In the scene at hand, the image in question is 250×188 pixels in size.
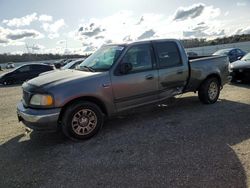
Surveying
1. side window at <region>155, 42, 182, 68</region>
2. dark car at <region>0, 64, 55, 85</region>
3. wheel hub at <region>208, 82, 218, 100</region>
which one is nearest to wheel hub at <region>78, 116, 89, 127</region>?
side window at <region>155, 42, 182, 68</region>

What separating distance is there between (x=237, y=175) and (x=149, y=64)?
3127 mm

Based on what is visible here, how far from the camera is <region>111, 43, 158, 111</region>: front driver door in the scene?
221 inches

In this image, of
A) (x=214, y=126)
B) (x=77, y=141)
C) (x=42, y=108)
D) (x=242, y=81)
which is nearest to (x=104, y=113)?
(x=77, y=141)

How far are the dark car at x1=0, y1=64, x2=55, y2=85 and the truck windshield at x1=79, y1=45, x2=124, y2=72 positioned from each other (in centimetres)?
1368

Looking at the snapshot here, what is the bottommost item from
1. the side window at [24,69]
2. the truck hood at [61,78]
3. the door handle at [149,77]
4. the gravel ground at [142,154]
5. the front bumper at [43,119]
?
the gravel ground at [142,154]

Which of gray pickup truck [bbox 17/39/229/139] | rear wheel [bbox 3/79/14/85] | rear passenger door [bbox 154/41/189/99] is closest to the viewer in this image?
gray pickup truck [bbox 17/39/229/139]

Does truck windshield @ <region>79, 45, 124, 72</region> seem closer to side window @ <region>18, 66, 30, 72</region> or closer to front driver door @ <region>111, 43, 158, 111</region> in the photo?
front driver door @ <region>111, 43, 158, 111</region>

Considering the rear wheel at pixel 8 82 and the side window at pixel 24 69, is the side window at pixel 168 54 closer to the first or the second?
the side window at pixel 24 69

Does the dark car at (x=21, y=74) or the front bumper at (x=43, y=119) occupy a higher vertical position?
the front bumper at (x=43, y=119)

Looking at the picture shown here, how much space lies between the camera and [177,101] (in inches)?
327

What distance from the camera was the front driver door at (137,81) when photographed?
18.4ft

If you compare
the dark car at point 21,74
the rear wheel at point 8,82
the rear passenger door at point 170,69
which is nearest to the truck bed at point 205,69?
the rear passenger door at point 170,69

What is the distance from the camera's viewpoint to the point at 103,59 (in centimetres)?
601

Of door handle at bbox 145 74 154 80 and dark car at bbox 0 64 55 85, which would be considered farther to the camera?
dark car at bbox 0 64 55 85
